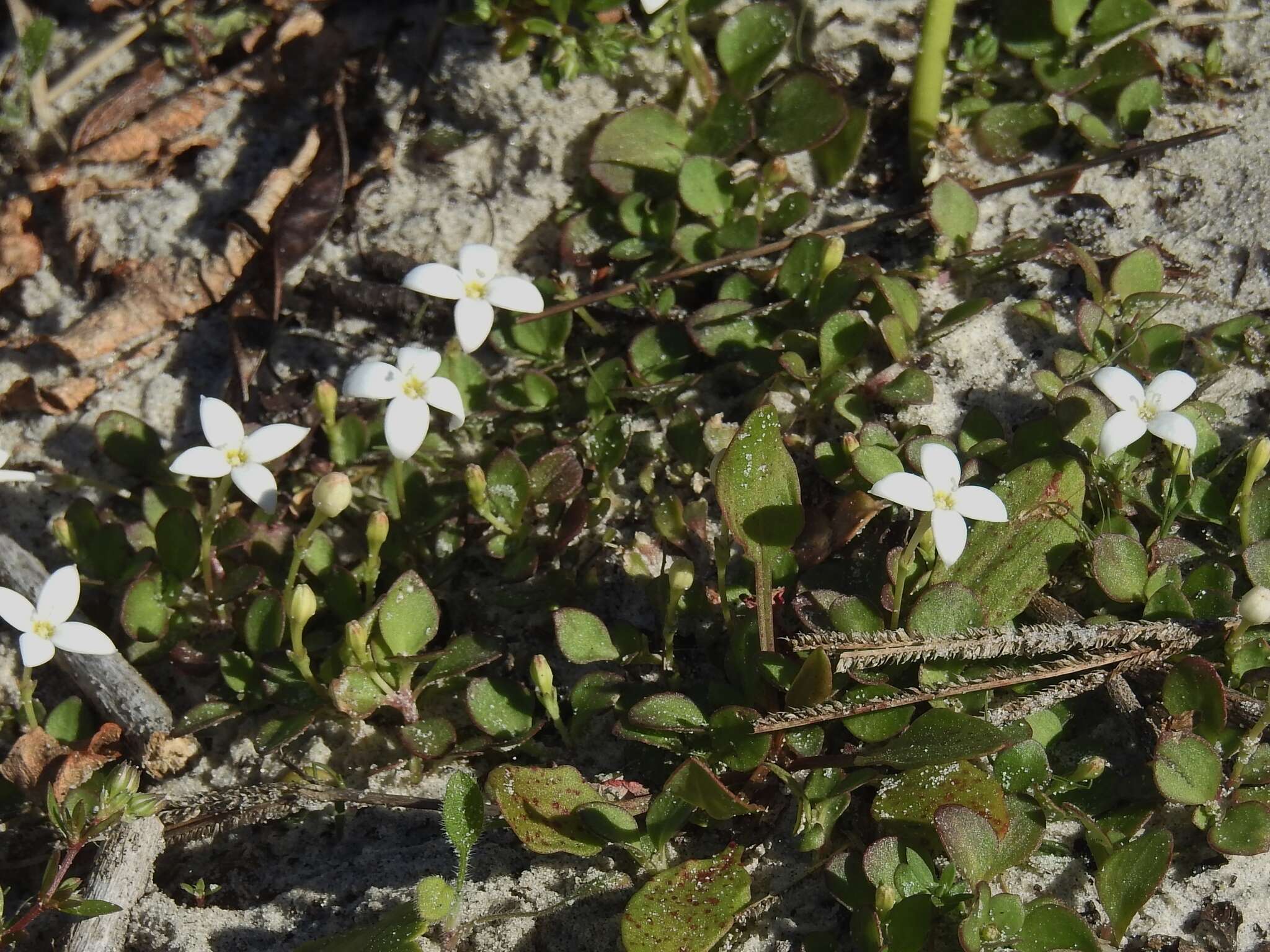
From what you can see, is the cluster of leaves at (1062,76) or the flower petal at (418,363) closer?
the flower petal at (418,363)

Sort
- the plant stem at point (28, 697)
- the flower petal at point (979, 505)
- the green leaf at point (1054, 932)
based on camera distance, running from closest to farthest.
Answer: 1. the green leaf at point (1054, 932)
2. the flower petal at point (979, 505)
3. the plant stem at point (28, 697)

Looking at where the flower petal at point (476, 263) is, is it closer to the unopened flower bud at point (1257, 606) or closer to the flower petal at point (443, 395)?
the flower petal at point (443, 395)

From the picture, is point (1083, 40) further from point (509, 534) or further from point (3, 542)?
point (3, 542)

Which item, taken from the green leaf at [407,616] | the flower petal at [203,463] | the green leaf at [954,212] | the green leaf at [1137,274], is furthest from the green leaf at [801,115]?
the flower petal at [203,463]

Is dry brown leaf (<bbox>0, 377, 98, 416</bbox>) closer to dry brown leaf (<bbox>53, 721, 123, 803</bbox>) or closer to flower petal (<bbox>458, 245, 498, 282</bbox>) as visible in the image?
dry brown leaf (<bbox>53, 721, 123, 803</bbox>)

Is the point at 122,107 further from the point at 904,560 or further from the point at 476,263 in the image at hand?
the point at 904,560
